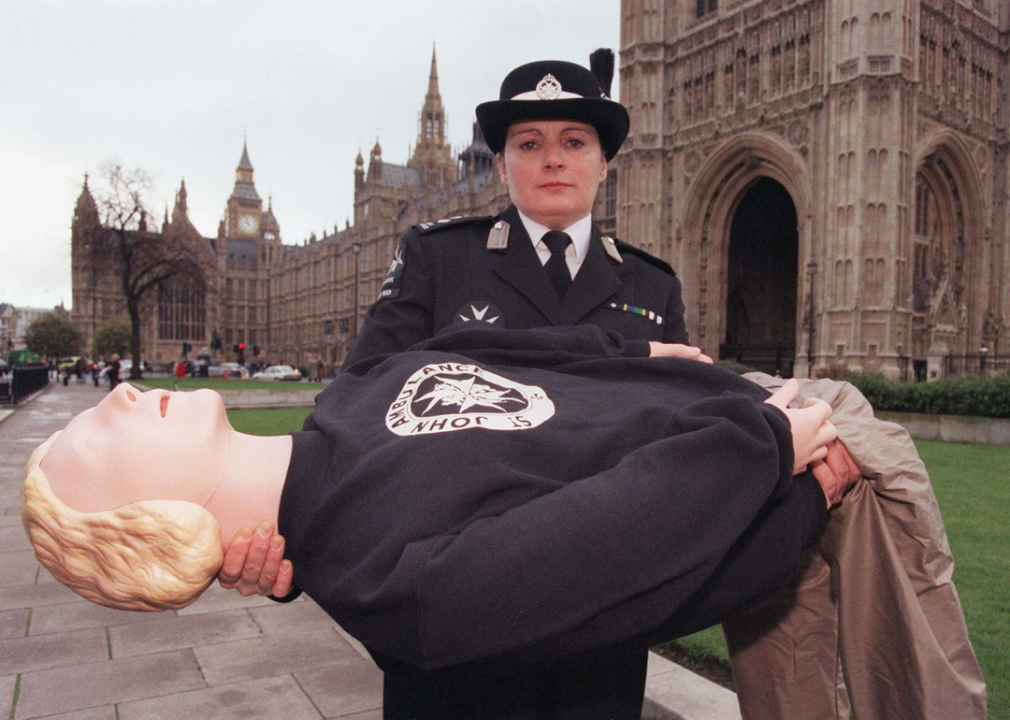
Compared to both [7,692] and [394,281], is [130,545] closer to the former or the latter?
[394,281]

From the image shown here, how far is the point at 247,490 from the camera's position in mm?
1318

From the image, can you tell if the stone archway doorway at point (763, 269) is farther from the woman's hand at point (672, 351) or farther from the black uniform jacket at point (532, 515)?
the black uniform jacket at point (532, 515)

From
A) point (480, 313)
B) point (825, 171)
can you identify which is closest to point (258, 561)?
point (480, 313)

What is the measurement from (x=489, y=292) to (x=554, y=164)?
0.40 meters

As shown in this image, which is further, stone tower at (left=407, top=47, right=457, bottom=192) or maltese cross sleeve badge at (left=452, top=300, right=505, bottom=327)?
stone tower at (left=407, top=47, right=457, bottom=192)

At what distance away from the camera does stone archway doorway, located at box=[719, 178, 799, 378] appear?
33562 millimetres

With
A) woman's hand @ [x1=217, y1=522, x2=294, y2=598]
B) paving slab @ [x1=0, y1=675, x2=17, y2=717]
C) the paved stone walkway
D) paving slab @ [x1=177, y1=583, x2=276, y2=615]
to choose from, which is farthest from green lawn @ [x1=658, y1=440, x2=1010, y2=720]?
paving slab @ [x1=0, y1=675, x2=17, y2=717]

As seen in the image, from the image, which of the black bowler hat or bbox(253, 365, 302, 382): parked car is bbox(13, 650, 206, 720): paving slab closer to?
the black bowler hat

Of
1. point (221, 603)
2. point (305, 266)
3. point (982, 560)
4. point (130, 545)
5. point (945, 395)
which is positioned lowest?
point (221, 603)

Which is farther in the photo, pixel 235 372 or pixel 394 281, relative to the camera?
pixel 235 372

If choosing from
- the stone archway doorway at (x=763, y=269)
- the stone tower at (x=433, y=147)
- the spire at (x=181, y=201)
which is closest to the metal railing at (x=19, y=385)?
the stone archway doorway at (x=763, y=269)

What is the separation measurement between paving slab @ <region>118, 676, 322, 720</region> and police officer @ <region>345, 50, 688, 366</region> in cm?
189

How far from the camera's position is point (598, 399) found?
142cm

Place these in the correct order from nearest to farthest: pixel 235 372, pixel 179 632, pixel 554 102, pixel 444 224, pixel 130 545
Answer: pixel 130 545 < pixel 554 102 < pixel 444 224 < pixel 179 632 < pixel 235 372
